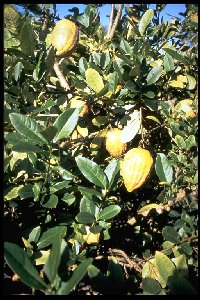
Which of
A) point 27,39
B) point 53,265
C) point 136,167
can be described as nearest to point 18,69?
point 27,39

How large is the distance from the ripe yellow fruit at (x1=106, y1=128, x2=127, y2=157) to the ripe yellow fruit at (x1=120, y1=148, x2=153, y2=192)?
0.34ft

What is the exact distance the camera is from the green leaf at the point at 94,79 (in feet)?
3.56

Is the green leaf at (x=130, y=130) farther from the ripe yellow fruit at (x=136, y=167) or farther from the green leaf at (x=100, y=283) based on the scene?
the green leaf at (x=100, y=283)

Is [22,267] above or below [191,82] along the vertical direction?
below

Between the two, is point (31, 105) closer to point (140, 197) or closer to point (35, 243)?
point (35, 243)

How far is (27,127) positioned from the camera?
85 centimetres

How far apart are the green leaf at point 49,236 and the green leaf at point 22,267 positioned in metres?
0.33

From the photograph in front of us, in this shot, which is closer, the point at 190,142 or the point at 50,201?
the point at 50,201

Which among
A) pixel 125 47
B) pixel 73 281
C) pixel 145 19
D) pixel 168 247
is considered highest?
pixel 145 19

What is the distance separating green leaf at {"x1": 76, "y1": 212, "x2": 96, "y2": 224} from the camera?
0.87 meters

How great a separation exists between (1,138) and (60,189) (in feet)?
0.73

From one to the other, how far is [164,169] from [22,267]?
56 cm

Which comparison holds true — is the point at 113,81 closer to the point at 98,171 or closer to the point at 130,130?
the point at 130,130

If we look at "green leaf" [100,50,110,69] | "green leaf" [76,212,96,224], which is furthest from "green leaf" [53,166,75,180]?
"green leaf" [100,50,110,69]
